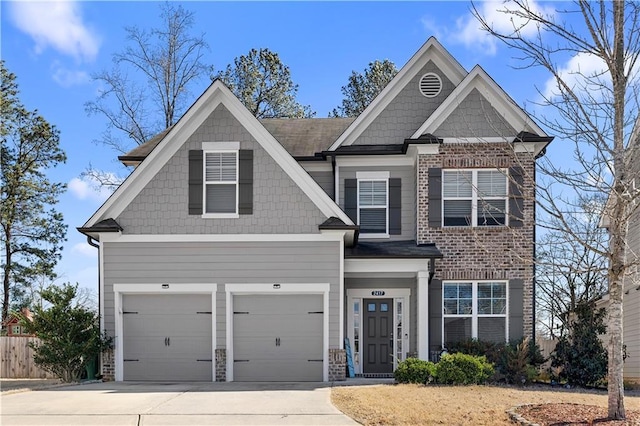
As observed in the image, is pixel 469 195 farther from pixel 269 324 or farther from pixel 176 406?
pixel 176 406

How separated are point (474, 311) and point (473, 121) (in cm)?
501

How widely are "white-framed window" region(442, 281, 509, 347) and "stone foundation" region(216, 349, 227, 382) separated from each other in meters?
5.59

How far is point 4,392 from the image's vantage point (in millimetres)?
14273

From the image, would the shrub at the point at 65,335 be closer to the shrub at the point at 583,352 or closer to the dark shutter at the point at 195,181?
the dark shutter at the point at 195,181

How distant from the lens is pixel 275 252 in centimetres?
1594

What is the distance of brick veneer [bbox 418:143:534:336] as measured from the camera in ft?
56.6

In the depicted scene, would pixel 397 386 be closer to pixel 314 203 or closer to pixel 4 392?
pixel 314 203

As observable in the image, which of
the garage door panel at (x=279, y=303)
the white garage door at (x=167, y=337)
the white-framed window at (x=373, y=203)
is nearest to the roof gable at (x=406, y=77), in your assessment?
the white-framed window at (x=373, y=203)

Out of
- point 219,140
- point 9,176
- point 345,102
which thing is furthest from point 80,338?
point 345,102

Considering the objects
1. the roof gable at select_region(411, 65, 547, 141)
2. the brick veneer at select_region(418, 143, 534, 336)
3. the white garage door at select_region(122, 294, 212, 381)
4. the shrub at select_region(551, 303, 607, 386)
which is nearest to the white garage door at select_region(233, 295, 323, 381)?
the white garage door at select_region(122, 294, 212, 381)

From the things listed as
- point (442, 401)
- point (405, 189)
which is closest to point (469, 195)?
point (405, 189)

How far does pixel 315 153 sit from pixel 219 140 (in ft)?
11.7

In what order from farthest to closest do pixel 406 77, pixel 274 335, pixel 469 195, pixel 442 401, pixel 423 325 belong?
1. pixel 406 77
2. pixel 469 195
3. pixel 423 325
4. pixel 274 335
5. pixel 442 401

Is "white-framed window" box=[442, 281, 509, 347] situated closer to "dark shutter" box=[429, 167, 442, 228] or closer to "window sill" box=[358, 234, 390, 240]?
"dark shutter" box=[429, 167, 442, 228]
